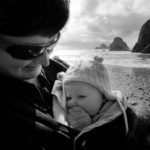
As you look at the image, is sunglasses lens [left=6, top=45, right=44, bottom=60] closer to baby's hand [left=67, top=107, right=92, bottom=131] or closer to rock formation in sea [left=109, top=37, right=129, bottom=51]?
baby's hand [left=67, top=107, right=92, bottom=131]

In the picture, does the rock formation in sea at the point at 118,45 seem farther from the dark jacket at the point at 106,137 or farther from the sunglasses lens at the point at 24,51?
the sunglasses lens at the point at 24,51

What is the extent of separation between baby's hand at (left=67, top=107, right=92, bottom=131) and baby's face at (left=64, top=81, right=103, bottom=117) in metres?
0.06

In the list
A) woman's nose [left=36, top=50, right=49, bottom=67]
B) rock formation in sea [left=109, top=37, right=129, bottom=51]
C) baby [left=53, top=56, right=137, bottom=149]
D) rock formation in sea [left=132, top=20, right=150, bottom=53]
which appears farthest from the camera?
rock formation in sea [left=109, top=37, right=129, bottom=51]

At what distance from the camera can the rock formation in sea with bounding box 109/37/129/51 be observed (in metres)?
62.0

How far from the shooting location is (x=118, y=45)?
6378 cm

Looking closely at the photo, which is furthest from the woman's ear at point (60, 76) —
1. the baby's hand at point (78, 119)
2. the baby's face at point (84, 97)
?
the baby's hand at point (78, 119)

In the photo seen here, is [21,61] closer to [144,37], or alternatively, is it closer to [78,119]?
[78,119]

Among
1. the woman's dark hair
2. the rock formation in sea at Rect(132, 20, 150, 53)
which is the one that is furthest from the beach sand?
the rock formation in sea at Rect(132, 20, 150, 53)

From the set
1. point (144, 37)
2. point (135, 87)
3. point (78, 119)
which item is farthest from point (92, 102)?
point (144, 37)

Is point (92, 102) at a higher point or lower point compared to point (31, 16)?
lower

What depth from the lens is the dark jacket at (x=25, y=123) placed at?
155 cm

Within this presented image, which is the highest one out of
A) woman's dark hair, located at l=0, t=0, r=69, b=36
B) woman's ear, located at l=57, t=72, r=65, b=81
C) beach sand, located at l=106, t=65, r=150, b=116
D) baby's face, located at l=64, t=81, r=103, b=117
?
woman's dark hair, located at l=0, t=0, r=69, b=36

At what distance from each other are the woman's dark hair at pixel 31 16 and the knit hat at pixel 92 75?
64 cm

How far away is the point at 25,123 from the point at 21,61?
47 centimetres
